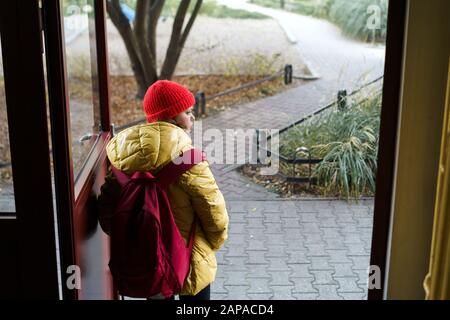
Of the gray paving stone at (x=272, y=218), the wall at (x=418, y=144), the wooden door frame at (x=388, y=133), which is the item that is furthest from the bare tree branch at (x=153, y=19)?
the wall at (x=418, y=144)

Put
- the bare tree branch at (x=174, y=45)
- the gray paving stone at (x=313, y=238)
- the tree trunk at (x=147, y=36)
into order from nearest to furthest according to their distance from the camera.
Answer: the gray paving stone at (x=313, y=238) → the tree trunk at (x=147, y=36) → the bare tree branch at (x=174, y=45)

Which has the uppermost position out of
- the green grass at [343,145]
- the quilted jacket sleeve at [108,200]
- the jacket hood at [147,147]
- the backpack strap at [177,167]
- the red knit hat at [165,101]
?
the red knit hat at [165,101]

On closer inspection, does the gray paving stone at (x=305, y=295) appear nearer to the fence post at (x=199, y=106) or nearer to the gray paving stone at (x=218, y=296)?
the gray paving stone at (x=218, y=296)

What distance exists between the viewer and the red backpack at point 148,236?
2.65 metres

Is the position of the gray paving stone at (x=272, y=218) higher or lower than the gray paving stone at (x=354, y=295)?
higher

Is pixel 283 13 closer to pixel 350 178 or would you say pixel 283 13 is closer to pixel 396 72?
pixel 350 178

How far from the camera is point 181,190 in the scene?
2.79m

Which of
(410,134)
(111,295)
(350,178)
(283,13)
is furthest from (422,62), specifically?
(283,13)

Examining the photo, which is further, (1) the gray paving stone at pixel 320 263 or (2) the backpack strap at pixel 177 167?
(1) the gray paving stone at pixel 320 263

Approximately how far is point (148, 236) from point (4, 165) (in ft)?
2.27

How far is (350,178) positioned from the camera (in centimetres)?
650

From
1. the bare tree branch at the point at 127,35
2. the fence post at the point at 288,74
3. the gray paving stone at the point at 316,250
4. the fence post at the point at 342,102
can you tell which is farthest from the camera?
the fence post at the point at 288,74

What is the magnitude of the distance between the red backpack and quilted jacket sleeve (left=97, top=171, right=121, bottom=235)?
106mm

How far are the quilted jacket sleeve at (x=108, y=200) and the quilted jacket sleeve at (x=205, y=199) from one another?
1.21 feet
